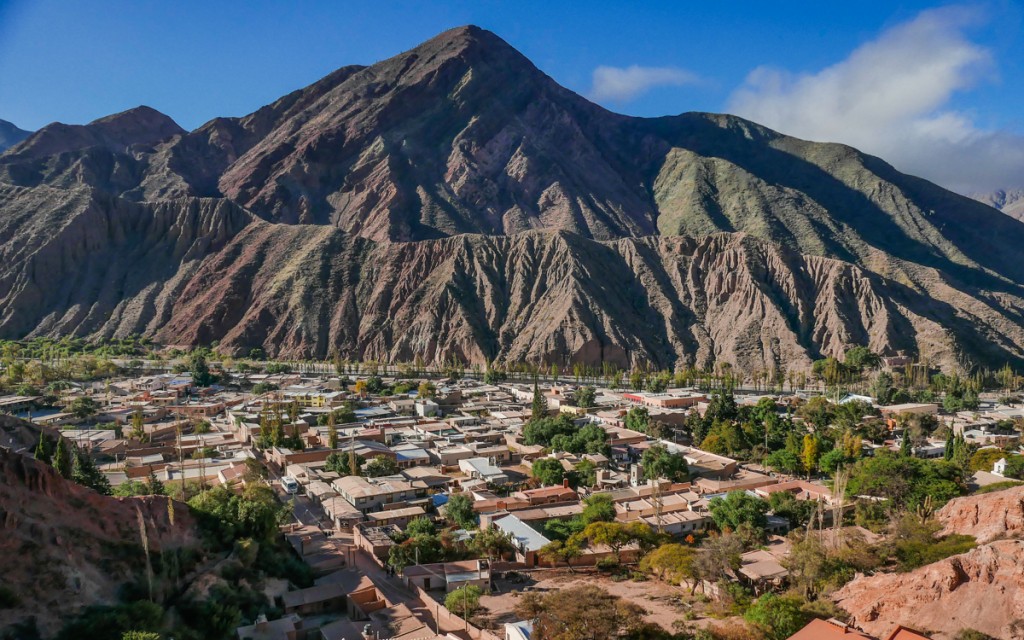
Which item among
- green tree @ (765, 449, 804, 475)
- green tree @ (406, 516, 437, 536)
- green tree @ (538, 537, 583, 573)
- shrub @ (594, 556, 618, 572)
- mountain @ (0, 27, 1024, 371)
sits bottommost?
shrub @ (594, 556, 618, 572)

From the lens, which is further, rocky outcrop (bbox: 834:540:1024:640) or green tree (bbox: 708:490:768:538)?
green tree (bbox: 708:490:768:538)

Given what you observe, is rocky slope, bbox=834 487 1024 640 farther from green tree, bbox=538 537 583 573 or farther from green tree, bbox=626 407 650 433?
green tree, bbox=626 407 650 433

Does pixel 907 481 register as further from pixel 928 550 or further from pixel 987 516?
pixel 928 550

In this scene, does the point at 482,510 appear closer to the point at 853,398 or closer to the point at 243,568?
the point at 243,568

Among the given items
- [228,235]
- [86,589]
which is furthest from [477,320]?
[86,589]

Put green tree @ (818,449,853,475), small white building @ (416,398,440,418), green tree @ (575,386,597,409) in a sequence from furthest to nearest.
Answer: green tree @ (575,386,597,409), small white building @ (416,398,440,418), green tree @ (818,449,853,475)

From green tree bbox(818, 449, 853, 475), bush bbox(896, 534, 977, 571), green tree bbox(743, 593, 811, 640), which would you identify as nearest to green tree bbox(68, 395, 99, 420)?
green tree bbox(743, 593, 811, 640)
